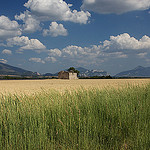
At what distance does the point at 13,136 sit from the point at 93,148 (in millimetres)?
1686

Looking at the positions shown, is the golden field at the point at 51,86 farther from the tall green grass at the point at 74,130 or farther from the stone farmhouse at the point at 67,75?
the stone farmhouse at the point at 67,75

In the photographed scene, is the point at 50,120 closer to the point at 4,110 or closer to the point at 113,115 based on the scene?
the point at 4,110

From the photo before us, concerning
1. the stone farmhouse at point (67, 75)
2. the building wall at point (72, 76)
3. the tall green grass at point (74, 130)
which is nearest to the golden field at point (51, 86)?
the tall green grass at point (74, 130)

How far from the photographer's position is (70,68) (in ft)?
202

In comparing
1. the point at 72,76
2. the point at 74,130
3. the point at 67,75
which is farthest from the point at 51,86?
the point at 72,76

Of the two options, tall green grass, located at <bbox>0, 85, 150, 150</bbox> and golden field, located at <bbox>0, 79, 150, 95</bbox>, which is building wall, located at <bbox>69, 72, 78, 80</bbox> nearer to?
golden field, located at <bbox>0, 79, 150, 95</bbox>

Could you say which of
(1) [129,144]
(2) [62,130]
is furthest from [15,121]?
(1) [129,144]

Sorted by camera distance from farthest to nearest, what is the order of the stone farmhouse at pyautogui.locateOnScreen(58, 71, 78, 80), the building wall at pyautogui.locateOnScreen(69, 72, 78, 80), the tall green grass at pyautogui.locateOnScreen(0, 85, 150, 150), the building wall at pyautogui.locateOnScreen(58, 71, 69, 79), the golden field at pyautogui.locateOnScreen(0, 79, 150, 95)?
the building wall at pyautogui.locateOnScreen(58, 71, 69, 79) < the building wall at pyautogui.locateOnScreen(69, 72, 78, 80) < the stone farmhouse at pyautogui.locateOnScreen(58, 71, 78, 80) < the golden field at pyautogui.locateOnScreen(0, 79, 150, 95) < the tall green grass at pyautogui.locateOnScreen(0, 85, 150, 150)

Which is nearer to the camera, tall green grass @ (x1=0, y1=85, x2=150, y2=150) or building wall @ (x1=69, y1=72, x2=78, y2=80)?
tall green grass @ (x1=0, y1=85, x2=150, y2=150)

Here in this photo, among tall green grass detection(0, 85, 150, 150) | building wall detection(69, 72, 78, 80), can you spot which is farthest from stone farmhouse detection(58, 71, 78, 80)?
tall green grass detection(0, 85, 150, 150)

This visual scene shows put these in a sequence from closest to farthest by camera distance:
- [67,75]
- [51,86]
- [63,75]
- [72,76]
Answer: [51,86] → [67,75] → [72,76] → [63,75]

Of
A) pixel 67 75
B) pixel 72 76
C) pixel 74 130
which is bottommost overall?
pixel 74 130

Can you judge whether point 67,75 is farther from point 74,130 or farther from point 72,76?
point 74,130

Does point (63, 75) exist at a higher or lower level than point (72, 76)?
higher
